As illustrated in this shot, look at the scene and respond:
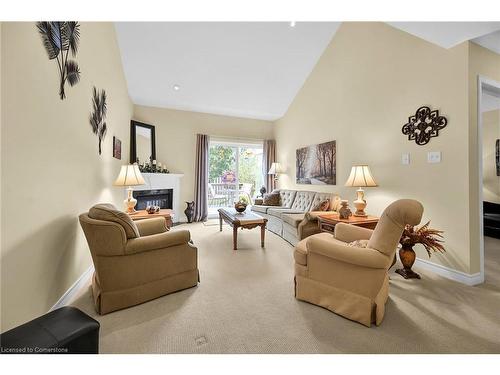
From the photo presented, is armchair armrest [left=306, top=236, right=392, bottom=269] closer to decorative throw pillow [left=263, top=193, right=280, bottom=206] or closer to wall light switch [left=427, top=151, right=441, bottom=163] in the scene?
wall light switch [left=427, top=151, right=441, bottom=163]

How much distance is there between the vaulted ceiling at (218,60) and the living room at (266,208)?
34mm

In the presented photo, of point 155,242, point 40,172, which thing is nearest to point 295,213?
point 155,242

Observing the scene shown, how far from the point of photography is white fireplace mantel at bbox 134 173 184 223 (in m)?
4.78

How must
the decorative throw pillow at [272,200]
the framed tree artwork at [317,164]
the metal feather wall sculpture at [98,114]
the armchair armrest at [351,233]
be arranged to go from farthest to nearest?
the decorative throw pillow at [272,200], the framed tree artwork at [317,164], the metal feather wall sculpture at [98,114], the armchair armrest at [351,233]

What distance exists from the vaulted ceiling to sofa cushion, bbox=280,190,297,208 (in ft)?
7.73

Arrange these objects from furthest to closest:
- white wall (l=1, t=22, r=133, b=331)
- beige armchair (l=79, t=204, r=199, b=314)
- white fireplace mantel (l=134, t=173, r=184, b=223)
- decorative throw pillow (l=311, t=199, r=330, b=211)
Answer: white fireplace mantel (l=134, t=173, r=184, b=223), decorative throw pillow (l=311, t=199, r=330, b=211), beige armchair (l=79, t=204, r=199, b=314), white wall (l=1, t=22, r=133, b=331)

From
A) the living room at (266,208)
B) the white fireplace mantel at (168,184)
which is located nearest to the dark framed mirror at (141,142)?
the living room at (266,208)

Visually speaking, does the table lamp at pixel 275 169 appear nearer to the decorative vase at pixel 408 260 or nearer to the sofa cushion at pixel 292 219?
the sofa cushion at pixel 292 219

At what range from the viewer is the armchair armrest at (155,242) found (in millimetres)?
1806

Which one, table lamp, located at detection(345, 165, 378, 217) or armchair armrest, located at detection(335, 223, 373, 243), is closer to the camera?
armchair armrest, located at detection(335, 223, 373, 243)

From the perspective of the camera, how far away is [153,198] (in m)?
4.92

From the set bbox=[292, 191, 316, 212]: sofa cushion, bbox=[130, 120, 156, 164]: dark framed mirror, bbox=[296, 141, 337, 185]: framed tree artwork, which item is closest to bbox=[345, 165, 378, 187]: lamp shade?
bbox=[296, 141, 337, 185]: framed tree artwork

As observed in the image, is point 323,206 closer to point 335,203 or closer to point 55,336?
point 335,203

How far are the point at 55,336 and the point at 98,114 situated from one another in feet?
8.56
